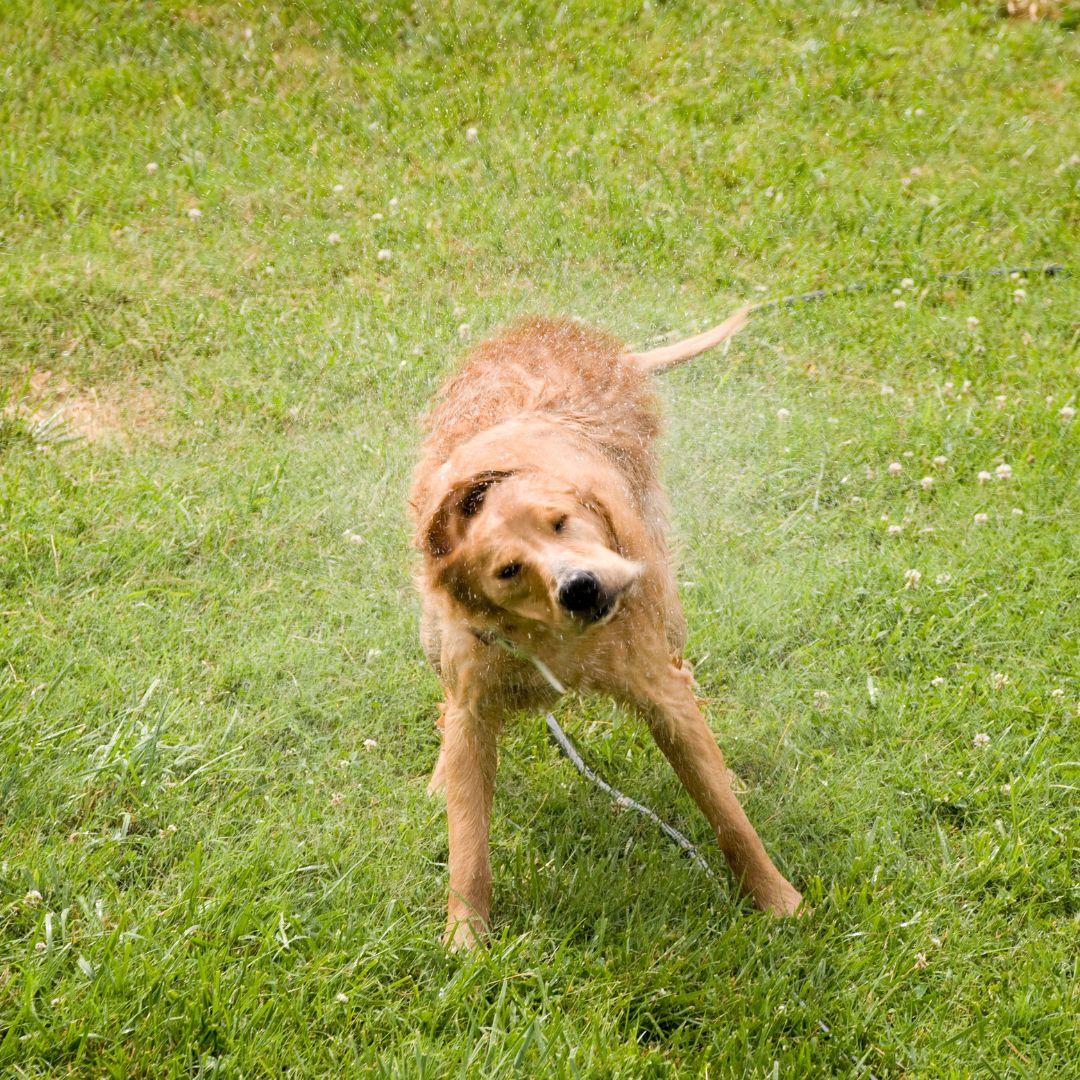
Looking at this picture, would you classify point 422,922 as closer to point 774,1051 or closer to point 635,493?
point 774,1051

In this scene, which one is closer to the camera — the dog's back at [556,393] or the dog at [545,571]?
the dog at [545,571]

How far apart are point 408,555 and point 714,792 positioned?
5.64 feet

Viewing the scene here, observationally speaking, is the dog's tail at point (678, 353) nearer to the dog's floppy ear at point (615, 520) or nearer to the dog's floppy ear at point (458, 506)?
the dog's floppy ear at point (615, 520)

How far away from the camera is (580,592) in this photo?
2604 millimetres

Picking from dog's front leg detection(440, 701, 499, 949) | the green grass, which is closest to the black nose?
dog's front leg detection(440, 701, 499, 949)

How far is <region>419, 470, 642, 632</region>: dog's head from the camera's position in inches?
104

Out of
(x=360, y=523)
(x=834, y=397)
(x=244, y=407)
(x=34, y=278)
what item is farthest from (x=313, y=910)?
(x=34, y=278)

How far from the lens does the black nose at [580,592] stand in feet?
8.48

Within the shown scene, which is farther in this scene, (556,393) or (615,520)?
(556,393)

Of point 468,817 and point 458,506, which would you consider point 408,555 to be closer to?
point 468,817

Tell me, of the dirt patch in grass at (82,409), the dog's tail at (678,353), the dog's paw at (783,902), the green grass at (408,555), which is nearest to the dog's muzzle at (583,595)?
the green grass at (408,555)

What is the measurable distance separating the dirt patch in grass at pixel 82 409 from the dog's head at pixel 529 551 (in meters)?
2.93

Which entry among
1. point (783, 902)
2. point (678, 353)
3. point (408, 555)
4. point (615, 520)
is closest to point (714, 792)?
point (783, 902)

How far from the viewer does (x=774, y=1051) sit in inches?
119
